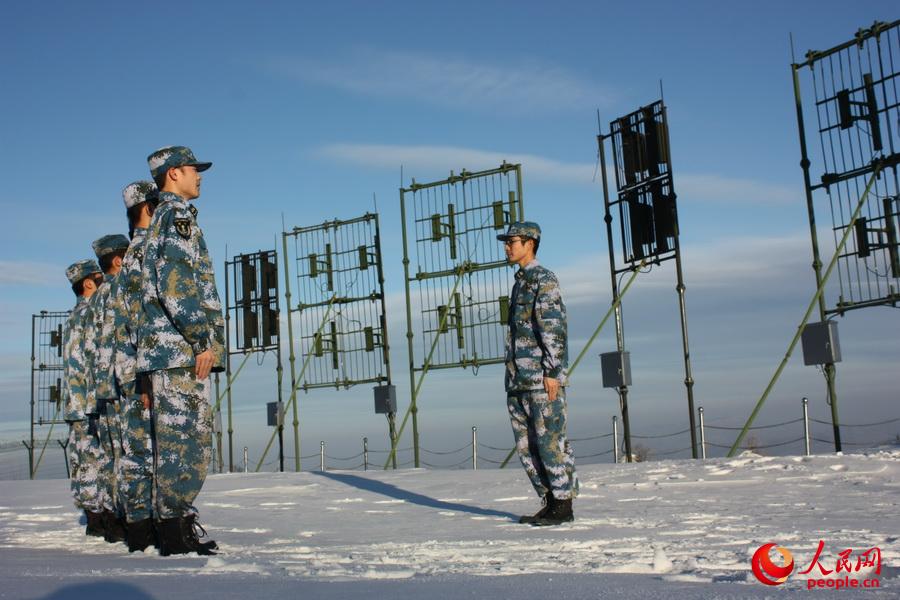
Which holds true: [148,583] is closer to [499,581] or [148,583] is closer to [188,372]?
[499,581]

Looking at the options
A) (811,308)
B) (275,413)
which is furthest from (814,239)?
(275,413)

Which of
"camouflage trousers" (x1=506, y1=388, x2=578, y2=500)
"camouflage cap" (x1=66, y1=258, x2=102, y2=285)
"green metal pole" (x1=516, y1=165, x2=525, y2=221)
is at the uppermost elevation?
"green metal pole" (x1=516, y1=165, x2=525, y2=221)

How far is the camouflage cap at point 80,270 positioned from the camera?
7.70 metres

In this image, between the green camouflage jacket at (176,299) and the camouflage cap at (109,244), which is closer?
the green camouflage jacket at (176,299)

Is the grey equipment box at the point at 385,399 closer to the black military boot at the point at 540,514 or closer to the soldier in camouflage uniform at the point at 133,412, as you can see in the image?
the black military boot at the point at 540,514

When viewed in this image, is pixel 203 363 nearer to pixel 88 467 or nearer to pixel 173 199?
pixel 173 199

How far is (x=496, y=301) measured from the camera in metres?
16.6

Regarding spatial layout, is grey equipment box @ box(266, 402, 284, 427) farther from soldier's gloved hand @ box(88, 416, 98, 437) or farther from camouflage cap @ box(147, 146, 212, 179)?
camouflage cap @ box(147, 146, 212, 179)

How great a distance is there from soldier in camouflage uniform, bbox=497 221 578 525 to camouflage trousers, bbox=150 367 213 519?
2565 millimetres

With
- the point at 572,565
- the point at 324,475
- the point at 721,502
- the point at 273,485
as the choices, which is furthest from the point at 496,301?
the point at 572,565

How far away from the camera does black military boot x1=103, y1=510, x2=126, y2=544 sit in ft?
20.5

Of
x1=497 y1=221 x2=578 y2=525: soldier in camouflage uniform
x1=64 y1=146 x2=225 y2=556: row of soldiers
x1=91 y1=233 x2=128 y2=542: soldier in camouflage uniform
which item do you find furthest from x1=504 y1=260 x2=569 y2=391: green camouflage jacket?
x1=91 y1=233 x2=128 y2=542: soldier in camouflage uniform

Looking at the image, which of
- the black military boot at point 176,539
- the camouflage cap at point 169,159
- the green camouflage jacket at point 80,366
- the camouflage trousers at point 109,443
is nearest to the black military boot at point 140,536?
the black military boot at point 176,539

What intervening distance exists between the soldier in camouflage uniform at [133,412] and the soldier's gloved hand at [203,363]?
0.30 meters
